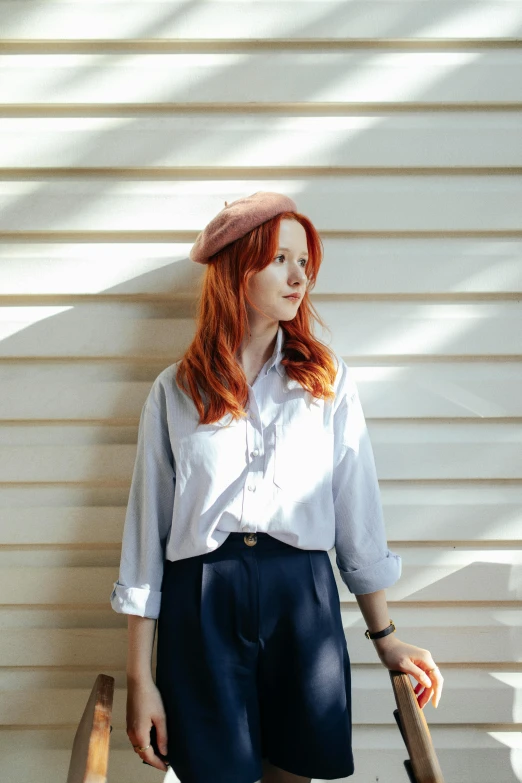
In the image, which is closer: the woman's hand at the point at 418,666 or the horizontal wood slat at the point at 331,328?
the woman's hand at the point at 418,666

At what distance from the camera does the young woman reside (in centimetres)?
148

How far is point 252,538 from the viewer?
59.6 inches

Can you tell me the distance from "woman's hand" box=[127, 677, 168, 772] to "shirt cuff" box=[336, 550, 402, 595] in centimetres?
52

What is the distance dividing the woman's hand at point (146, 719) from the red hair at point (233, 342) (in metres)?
0.62

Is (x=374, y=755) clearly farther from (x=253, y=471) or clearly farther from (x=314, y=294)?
(x=314, y=294)

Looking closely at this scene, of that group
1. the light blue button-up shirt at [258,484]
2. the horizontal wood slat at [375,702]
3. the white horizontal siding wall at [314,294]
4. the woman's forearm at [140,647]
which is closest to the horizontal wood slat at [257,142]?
the white horizontal siding wall at [314,294]

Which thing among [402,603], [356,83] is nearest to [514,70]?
[356,83]

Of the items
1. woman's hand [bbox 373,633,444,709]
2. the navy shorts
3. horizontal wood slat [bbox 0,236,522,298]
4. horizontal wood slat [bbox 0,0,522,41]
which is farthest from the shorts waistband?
horizontal wood slat [bbox 0,0,522,41]

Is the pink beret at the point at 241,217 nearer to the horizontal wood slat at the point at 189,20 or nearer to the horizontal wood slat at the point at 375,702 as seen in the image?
the horizontal wood slat at the point at 189,20

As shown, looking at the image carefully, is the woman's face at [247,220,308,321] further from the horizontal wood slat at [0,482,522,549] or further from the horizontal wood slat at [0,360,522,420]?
the horizontal wood slat at [0,482,522,549]

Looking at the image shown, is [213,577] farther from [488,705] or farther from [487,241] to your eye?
[487,241]

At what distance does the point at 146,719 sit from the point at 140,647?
150 millimetres

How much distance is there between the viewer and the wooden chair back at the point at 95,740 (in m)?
1.21

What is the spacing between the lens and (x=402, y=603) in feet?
6.23
